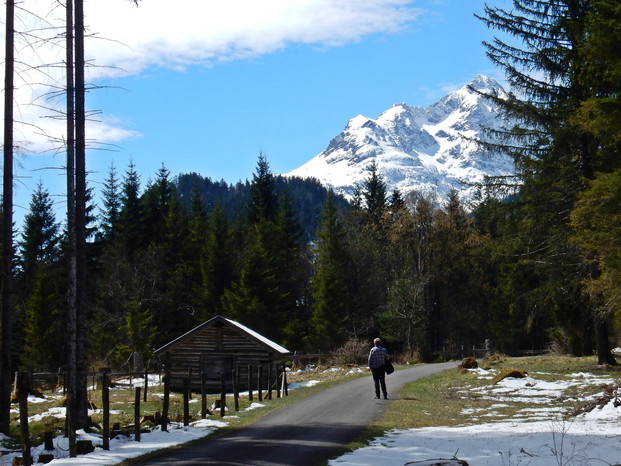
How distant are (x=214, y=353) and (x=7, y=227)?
65.4ft

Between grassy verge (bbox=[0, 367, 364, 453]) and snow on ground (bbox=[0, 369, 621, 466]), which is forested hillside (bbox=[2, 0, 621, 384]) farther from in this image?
snow on ground (bbox=[0, 369, 621, 466])

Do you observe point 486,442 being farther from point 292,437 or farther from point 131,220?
point 131,220

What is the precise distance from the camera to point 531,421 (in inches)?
584

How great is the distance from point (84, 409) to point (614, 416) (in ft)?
39.1

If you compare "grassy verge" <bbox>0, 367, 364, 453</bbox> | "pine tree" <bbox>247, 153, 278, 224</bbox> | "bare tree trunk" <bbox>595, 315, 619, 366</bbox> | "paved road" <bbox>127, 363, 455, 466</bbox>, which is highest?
"pine tree" <bbox>247, 153, 278, 224</bbox>

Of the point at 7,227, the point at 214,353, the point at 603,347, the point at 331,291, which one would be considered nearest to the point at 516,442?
the point at 7,227

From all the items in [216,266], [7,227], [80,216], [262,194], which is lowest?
[80,216]

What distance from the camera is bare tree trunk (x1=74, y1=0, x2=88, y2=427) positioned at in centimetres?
1589

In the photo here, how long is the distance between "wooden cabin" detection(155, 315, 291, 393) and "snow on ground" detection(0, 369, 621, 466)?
19.0 meters

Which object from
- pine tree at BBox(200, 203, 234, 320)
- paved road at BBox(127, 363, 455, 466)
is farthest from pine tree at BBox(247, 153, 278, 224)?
paved road at BBox(127, 363, 455, 466)

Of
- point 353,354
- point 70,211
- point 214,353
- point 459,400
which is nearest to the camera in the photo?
point 70,211

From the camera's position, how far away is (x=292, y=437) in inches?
528

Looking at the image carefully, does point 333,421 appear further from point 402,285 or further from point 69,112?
point 402,285

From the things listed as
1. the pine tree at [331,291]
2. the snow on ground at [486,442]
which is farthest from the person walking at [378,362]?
the pine tree at [331,291]
